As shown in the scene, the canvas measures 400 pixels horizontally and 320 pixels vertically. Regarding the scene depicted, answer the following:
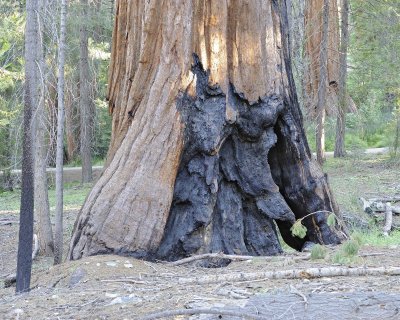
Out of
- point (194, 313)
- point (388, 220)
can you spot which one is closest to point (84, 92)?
point (388, 220)

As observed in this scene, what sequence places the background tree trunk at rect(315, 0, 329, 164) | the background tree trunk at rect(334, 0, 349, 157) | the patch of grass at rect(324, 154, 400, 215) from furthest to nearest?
the background tree trunk at rect(334, 0, 349, 157)
the background tree trunk at rect(315, 0, 329, 164)
the patch of grass at rect(324, 154, 400, 215)

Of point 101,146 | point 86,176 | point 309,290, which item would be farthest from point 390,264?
point 101,146

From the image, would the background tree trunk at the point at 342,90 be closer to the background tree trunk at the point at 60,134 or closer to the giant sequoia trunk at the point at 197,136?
the background tree trunk at the point at 60,134

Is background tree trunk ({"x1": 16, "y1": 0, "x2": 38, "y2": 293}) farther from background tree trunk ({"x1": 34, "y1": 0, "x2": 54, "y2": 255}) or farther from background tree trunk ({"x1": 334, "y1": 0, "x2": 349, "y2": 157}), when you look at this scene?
background tree trunk ({"x1": 334, "y1": 0, "x2": 349, "y2": 157})

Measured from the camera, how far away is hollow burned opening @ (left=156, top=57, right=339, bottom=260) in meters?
7.92

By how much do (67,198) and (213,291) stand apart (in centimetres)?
1523

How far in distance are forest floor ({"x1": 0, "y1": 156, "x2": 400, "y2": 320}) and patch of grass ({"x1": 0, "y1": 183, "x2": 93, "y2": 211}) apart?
35.6ft

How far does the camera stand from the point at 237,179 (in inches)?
331

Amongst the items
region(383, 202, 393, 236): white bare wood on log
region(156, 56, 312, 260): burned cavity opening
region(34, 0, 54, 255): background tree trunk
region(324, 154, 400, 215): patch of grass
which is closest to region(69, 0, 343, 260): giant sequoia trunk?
region(156, 56, 312, 260): burned cavity opening

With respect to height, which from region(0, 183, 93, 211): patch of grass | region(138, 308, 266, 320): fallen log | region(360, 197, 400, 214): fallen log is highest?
region(138, 308, 266, 320): fallen log

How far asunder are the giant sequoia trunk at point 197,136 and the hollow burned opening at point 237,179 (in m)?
0.01

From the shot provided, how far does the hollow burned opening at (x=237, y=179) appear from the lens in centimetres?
792

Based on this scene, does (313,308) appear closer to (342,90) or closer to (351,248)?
(351,248)

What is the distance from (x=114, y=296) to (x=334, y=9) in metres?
18.8
